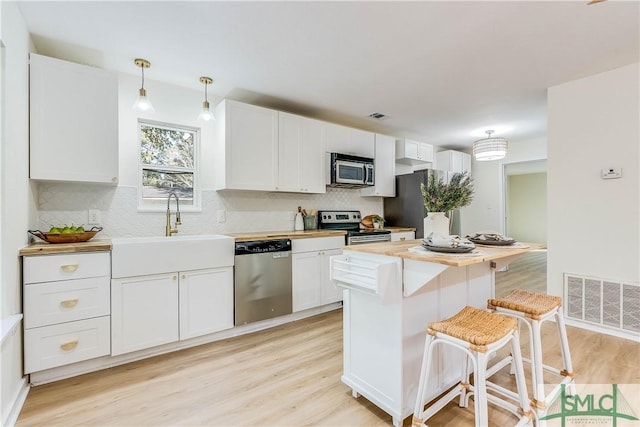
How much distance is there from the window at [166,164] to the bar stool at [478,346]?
104 inches

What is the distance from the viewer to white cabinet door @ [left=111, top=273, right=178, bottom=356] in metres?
2.15

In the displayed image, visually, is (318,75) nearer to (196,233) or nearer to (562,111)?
(196,233)

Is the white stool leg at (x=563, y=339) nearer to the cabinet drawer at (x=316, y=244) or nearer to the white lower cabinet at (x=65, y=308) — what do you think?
the cabinet drawer at (x=316, y=244)

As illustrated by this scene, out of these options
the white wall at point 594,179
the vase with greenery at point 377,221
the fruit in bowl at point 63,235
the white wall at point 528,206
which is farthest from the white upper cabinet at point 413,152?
the white wall at point 528,206

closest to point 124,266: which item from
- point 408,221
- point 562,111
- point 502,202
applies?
point 408,221

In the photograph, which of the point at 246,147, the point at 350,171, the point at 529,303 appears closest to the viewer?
the point at 529,303

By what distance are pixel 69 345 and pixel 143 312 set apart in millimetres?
456

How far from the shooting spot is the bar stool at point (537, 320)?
1490 millimetres

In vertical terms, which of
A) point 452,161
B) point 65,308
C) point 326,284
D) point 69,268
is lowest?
point 326,284

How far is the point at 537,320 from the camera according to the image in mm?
1531

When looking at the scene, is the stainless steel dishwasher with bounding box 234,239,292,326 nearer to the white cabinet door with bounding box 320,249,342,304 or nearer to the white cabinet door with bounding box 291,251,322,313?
the white cabinet door with bounding box 291,251,322,313

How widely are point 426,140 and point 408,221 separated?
175cm

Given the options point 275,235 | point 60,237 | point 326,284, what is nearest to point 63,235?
point 60,237

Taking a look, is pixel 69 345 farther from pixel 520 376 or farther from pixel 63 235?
pixel 520 376
